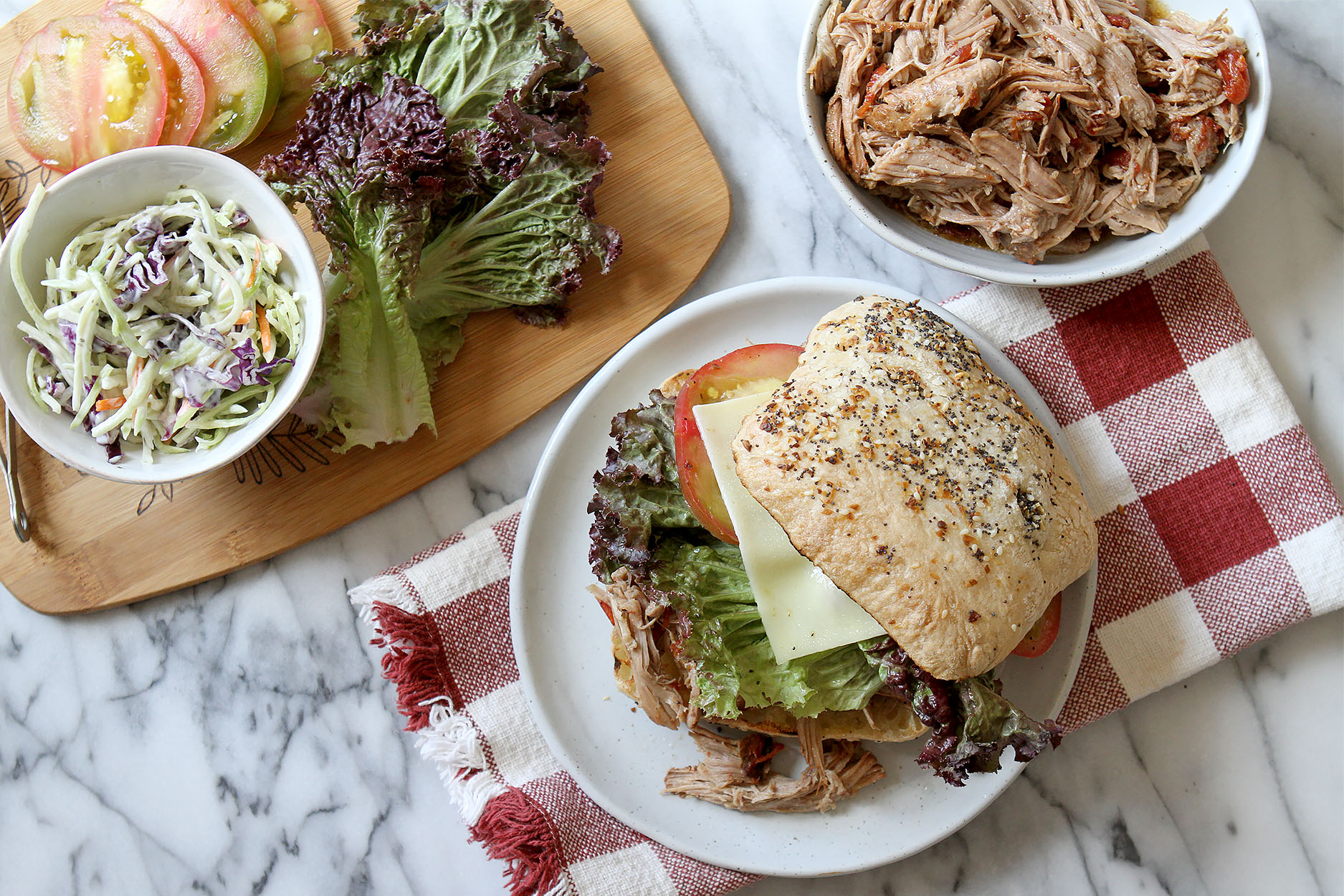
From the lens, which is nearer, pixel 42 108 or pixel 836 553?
pixel 836 553

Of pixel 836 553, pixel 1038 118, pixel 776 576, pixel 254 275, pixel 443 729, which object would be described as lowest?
pixel 443 729

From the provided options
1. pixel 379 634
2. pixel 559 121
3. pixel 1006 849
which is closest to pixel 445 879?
pixel 379 634

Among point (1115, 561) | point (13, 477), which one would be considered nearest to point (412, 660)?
point (13, 477)

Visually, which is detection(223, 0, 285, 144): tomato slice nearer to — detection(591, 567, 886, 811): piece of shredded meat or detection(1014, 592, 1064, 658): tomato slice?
detection(591, 567, 886, 811): piece of shredded meat

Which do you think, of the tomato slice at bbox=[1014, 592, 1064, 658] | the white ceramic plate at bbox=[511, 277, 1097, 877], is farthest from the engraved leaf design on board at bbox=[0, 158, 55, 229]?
the tomato slice at bbox=[1014, 592, 1064, 658]

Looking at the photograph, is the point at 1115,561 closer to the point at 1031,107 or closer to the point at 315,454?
the point at 1031,107

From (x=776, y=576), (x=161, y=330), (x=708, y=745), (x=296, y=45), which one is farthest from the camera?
(x=296, y=45)
